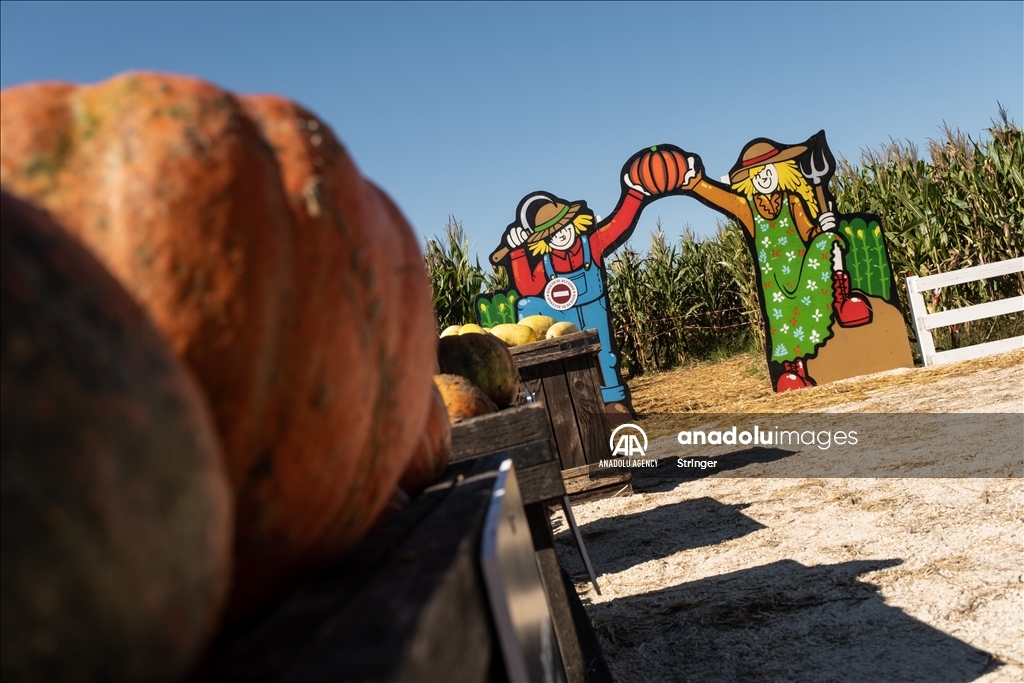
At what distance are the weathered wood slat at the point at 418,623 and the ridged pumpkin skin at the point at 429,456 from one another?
17.4 inches

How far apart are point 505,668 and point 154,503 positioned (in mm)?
440

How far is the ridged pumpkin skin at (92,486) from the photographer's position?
442 mm

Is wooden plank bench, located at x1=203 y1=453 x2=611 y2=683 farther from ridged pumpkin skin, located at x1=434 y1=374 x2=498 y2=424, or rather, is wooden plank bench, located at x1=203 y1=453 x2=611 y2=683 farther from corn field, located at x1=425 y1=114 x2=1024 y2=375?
corn field, located at x1=425 y1=114 x2=1024 y2=375

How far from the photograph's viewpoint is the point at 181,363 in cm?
61

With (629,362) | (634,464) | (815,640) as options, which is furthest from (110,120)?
(629,362)

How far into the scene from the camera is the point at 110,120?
0.75m

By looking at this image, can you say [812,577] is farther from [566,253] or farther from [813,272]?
[813,272]

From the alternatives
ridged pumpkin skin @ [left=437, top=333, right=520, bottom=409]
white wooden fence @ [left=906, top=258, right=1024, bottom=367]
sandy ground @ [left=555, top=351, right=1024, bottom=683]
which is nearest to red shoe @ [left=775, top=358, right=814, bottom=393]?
white wooden fence @ [left=906, top=258, right=1024, bottom=367]

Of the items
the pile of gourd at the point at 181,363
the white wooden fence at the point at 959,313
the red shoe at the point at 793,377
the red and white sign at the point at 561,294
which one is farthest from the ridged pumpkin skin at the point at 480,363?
the white wooden fence at the point at 959,313

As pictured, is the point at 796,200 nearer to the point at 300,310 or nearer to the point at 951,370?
the point at 951,370

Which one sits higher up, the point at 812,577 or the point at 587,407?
the point at 587,407

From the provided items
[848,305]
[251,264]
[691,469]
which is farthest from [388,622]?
[848,305]

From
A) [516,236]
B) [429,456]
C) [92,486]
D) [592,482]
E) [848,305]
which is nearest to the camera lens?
[92,486]

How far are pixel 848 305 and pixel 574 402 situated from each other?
5707 millimetres
